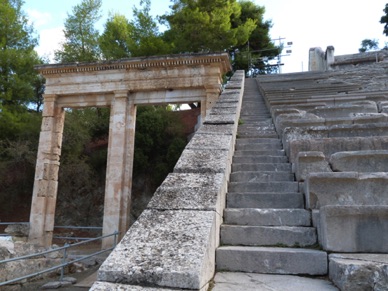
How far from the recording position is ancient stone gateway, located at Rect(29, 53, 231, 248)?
10734 mm

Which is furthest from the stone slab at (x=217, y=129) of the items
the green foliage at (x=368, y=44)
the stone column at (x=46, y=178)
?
the green foliage at (x=368, y=44)

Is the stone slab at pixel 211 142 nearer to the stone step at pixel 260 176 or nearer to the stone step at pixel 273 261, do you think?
the stone step at pixel 260 176

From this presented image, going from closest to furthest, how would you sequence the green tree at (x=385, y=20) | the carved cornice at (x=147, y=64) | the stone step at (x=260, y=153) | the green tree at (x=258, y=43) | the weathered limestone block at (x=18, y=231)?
the stone step at (x=260, y=153), the carved cornice at (x=147, y=64), the weathered limestone block at (x=18, y=231), the green tree at (x=258, y=43), the green tree at (x=385, y=20)

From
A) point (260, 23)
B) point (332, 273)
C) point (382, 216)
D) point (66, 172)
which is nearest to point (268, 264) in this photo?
point (332, 273)

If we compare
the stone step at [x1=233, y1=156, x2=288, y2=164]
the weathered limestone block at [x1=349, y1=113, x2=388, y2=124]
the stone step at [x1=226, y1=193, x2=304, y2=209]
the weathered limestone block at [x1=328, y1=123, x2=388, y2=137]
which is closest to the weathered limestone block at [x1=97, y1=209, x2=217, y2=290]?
the stone step at [x1=226, y1=193, x2=304, y2=209]

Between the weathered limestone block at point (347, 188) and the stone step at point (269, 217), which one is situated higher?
the weathered limestone block at point (347, 188)

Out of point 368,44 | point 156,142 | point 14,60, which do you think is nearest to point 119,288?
point 156,142

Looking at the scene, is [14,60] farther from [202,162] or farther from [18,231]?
[202,162]

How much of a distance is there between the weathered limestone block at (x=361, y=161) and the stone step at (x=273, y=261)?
1.33 metres

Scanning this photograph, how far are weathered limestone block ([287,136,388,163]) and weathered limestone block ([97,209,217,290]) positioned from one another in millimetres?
2079

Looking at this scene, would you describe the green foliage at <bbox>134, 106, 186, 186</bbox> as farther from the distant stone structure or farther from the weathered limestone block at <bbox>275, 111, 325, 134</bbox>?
the weathered limestone block at <bbox>275, 111, 325, 134</bbox>

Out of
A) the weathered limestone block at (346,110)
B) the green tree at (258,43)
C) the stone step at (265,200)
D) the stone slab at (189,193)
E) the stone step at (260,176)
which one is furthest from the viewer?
the green tree at (258,43)

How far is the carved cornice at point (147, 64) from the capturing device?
10828 millimetres

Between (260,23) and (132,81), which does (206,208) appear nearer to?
(132,81)
